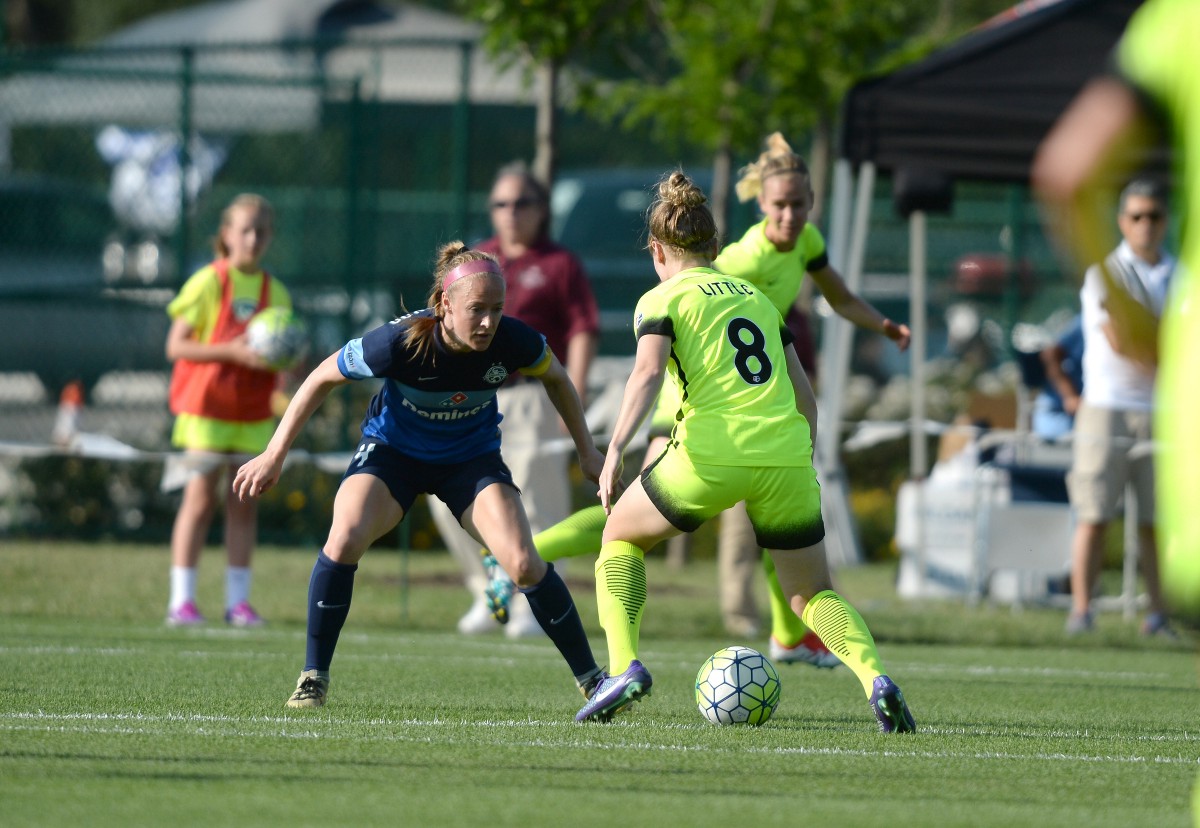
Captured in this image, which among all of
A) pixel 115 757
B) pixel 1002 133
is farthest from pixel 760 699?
pixel 1002 133

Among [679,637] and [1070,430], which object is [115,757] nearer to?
[679,637]

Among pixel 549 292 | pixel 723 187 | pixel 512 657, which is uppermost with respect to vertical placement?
pixel 723 187

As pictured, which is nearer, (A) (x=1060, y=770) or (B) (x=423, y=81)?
(A) (x=1060, y=770)

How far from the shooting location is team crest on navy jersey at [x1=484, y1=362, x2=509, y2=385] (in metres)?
6.23

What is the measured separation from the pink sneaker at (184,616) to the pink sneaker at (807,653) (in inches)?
127

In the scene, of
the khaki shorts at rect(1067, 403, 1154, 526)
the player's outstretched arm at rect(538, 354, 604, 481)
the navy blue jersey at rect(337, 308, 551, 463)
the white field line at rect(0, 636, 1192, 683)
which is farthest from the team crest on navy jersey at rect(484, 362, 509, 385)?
the khaki shorts at rect(1067, 403, 1154, 526)

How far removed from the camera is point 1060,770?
5.20 meters

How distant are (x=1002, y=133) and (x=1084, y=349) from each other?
4.68ft

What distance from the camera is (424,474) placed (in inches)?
251

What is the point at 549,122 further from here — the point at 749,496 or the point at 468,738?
the point at 468,738

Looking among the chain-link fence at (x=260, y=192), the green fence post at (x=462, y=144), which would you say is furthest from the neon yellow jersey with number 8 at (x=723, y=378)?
the green fence post at (x=462, y=144)

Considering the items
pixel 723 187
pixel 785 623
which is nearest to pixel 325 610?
pixel 785 623

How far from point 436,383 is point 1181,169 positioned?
3.10 m

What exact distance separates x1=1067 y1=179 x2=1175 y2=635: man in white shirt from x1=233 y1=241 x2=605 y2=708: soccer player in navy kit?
449 cm
